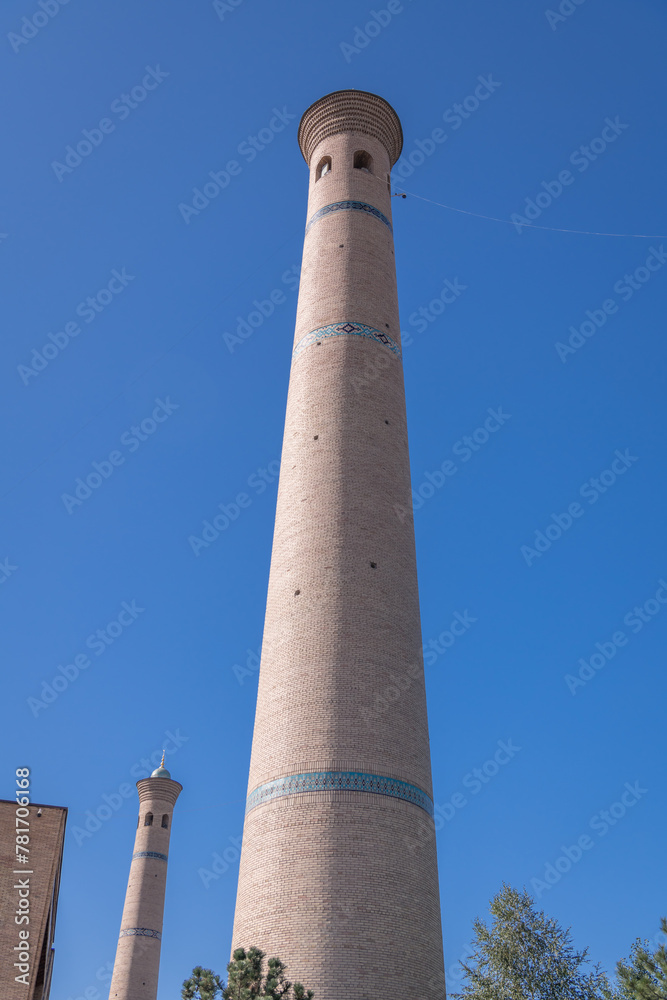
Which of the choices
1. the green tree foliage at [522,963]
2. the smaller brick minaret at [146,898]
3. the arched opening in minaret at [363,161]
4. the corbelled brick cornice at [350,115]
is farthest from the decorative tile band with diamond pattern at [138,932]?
the corbelled brick cornice at [350,115]

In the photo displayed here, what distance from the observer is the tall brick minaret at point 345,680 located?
34.5 feet

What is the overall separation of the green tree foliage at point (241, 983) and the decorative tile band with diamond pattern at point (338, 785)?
2.62 m

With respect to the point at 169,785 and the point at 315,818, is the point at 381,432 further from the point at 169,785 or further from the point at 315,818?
the point at 169,785

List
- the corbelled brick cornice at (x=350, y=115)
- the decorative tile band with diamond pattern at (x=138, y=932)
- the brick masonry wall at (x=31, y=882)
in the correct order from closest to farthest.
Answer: the brick masonry wall at (x=31, y=882), the corbelled brick cornice at (x=350, y=115), the decorative tile band with diamond pattern at (x=138, y=932)

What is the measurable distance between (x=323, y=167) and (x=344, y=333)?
508cm

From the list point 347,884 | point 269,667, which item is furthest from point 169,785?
point 347,884

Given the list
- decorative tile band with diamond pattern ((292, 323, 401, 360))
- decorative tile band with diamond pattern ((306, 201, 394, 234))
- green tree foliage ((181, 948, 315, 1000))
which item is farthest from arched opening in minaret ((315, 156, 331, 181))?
green tree foliage ((181, 948, 315, 1000))

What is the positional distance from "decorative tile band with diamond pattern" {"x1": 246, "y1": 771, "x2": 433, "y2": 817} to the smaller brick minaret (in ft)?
53.9

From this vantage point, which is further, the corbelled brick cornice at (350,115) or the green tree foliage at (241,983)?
the corbelled brick cornice at (350,115)

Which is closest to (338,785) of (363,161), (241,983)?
(241,983)

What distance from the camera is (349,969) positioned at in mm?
10102

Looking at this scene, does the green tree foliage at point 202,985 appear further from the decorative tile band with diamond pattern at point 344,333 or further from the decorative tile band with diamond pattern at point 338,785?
the decorative tile band with diamond pattern at point 344,333

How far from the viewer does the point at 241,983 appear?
28.0 ft

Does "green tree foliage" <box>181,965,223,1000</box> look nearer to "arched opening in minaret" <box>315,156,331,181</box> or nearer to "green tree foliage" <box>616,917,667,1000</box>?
"green tree foliage" <box>616,917,667,1000</box>
